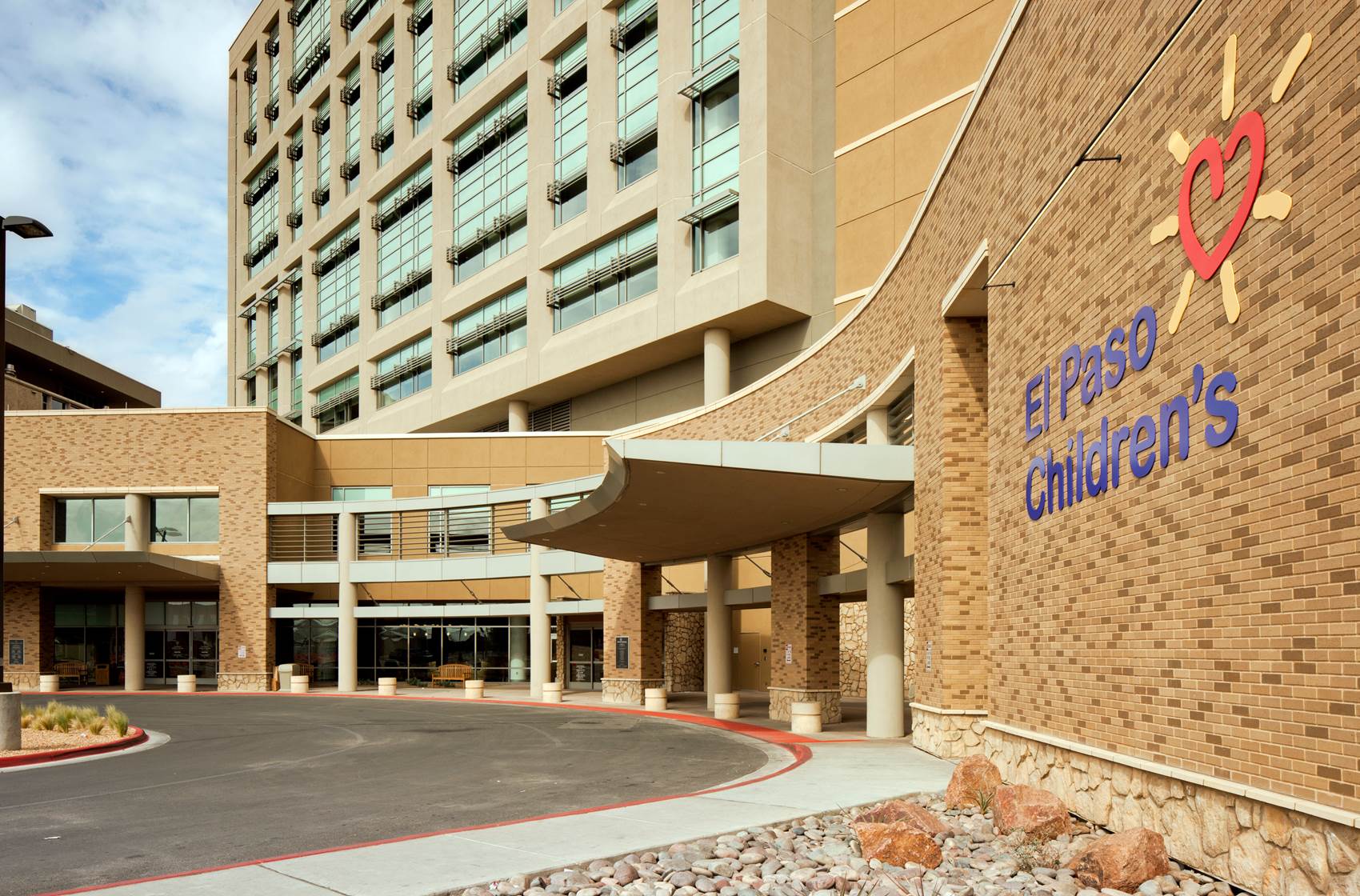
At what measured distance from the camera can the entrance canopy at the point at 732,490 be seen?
56.3 ft

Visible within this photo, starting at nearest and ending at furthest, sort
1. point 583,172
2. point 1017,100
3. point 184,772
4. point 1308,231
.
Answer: point 1308,231 < point 1017,100 < point 184,772 < point 583,172

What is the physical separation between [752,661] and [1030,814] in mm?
32451

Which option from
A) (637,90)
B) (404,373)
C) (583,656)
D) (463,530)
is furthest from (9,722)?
(404,373)

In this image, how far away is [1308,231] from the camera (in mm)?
7102

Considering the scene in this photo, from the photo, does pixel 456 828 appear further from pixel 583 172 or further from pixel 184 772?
pixel 583 172

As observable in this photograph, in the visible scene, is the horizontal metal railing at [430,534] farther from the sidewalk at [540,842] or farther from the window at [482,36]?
the sidewalk at [540,842]

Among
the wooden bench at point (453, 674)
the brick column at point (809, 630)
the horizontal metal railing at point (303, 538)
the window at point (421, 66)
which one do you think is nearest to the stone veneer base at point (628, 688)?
the brick column at point (809, 630)

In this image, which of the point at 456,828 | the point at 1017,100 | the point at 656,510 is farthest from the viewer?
the point at 656,510

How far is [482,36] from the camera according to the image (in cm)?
5366

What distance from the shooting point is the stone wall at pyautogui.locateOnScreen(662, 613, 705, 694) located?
135ft

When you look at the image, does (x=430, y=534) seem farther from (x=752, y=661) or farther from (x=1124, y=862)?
(x=1124, y=862)

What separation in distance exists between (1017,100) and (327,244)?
198 feet

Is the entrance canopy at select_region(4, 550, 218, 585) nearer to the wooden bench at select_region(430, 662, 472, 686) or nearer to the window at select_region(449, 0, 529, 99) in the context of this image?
the wooden bench at select_region(430, 662, 472, 686)

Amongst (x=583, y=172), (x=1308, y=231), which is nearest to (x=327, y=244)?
(x=583, y=172)
